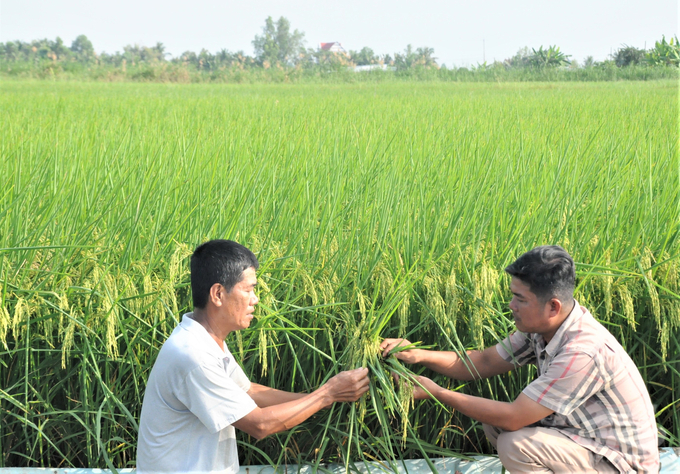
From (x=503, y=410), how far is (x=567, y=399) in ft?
0.65

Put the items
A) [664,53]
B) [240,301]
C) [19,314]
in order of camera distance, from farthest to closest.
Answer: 1. [664,53]
2. [19,314]
3. [240,301]

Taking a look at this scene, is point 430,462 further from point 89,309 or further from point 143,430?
point 89,309

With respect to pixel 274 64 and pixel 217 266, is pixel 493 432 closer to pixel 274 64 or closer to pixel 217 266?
pixel 217 266

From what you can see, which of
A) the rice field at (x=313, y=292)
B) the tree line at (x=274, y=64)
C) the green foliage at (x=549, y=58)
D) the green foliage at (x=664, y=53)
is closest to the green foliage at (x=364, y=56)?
the tree line at (x=274, y=64)

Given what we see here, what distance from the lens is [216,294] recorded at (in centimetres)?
175

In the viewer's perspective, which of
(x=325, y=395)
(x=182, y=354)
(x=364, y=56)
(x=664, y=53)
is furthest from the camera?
(x=364, y=56)

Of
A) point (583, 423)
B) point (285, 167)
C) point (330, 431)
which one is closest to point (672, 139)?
point (285, 167)

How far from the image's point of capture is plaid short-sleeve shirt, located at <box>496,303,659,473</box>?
1839 mm

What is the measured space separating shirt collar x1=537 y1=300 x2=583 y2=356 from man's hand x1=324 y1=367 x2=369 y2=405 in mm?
599

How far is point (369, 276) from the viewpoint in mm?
2256

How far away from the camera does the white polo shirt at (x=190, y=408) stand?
1671mm

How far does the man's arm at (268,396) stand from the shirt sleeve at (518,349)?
0.72m

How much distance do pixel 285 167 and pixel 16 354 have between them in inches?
78.6

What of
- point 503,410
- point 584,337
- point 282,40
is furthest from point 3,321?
point 282,40
